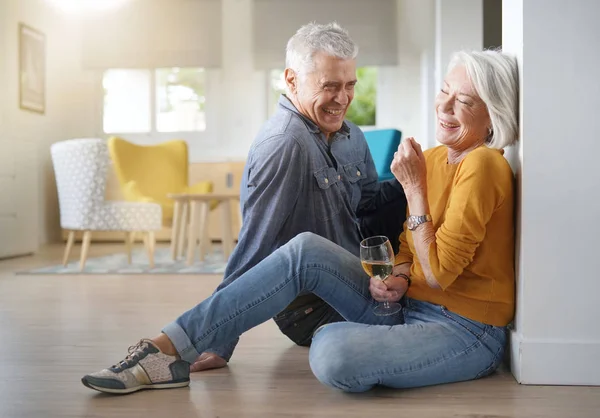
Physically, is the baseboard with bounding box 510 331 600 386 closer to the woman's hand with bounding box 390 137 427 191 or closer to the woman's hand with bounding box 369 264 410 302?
the woman's hand with bounding box 369 264 410 302

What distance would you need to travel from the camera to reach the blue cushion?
168 inches

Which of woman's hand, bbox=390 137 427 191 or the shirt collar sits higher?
the shirt collar

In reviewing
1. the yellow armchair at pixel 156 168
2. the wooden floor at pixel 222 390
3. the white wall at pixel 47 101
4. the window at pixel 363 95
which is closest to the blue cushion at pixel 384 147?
the wooden floor at pixel 222 390

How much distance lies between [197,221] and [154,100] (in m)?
3.53

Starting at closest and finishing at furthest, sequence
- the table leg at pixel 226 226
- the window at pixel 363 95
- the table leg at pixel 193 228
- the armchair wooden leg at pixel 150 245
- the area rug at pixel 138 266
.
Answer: the area rug at pixel 138 266
the armchair wooden leg at pixel 150 245
the table leg at pixel 193 228
the table leg at pixel 226 226
the window at pixel 363 95

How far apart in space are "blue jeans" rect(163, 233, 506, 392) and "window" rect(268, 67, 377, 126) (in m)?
7.06

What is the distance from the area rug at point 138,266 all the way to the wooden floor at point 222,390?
1999 millimetres

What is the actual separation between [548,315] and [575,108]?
0.53 metres

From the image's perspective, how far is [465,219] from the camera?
1.71 metres

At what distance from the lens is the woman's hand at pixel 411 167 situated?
69.5 inches

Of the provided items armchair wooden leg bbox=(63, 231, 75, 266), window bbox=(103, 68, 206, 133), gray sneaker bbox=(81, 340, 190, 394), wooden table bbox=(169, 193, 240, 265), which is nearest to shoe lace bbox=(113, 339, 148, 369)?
gray sneaker bbox=(81, 340, 190, 394)

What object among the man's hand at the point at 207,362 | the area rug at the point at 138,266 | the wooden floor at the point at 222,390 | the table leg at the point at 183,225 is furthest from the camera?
the table leg at the point at 183,225

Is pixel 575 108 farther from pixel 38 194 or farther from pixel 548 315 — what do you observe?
pixel 38 194

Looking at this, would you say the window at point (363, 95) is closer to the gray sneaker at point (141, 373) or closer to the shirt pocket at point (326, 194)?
the shirt pocket at point (326, 194)
